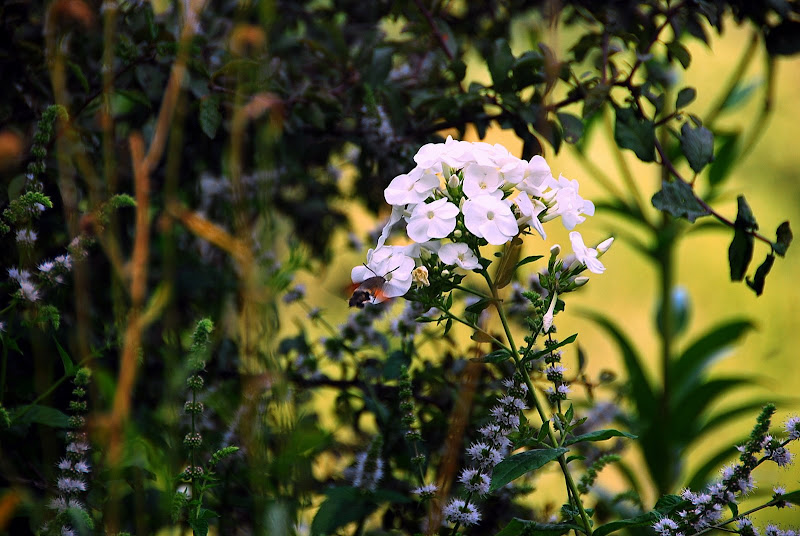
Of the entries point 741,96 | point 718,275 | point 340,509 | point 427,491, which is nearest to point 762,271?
point 427,491

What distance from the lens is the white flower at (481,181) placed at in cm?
75

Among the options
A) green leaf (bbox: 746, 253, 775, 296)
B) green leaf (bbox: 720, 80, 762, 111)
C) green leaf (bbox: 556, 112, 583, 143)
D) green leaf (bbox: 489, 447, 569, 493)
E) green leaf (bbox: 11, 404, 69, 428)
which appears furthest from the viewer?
green leaf (bbox: 720, 80, 762, 111)

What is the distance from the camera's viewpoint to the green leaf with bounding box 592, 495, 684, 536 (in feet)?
2.45

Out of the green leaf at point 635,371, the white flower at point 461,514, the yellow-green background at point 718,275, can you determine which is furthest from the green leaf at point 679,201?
the yellow-green background at point 718,275

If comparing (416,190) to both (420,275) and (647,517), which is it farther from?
(647,517)

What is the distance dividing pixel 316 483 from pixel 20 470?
0.43 metres

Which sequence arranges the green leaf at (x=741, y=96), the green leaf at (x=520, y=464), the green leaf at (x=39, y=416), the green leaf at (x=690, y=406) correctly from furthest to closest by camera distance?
the green leaf at (x=741, y=96) < the green leaf at (x=690, y=406) < the green leaf at (x=39, y=416) < the green leaf at (x=520, y=464)

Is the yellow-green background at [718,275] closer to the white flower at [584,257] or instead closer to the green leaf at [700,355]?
the green leaf at [700,355]

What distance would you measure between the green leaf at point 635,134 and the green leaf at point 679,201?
6 centimetres

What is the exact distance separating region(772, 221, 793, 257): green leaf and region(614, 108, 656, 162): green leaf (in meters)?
0.20

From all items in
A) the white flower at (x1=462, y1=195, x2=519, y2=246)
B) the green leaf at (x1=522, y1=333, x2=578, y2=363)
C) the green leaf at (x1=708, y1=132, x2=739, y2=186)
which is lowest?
the green leaf at (x1=522, y1=333, x2=578, y2=363)

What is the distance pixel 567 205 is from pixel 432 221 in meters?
0.16

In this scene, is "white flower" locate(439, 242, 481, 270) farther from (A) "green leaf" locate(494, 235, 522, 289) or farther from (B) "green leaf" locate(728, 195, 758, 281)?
(B) "green leaf" locate(728, 195, 758, 281)

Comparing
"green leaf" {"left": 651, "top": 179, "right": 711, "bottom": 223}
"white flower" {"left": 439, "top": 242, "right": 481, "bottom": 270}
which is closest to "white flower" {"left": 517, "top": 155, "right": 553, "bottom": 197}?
"white flower" {"left": 439, "top": 242, "right": 481, "bottom": 270}
